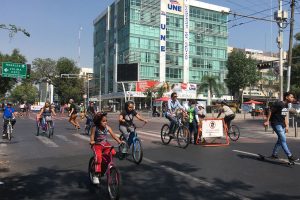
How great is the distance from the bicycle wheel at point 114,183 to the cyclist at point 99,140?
624 mm

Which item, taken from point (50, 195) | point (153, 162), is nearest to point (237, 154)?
point (153, 162)

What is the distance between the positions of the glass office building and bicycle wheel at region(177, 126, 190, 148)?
60.6 metres

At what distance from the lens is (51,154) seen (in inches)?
497

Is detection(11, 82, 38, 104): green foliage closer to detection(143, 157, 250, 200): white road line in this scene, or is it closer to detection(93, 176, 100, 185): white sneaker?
detection(143, 157, 250, 200): white road line

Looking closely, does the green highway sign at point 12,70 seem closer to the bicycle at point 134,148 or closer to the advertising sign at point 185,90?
the advertising sign at point 185,90

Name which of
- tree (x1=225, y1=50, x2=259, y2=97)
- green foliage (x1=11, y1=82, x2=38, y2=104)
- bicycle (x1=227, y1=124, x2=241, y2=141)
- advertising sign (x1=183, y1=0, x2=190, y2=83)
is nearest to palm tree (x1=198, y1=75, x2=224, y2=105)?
tree (x1=225, y1=50, x2=259, y2=97)

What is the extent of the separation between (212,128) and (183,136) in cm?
201

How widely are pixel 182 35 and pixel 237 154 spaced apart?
232 feet

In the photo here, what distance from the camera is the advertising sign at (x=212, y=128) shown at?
15.5 m

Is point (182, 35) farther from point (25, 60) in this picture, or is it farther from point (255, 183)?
point (255, 183)

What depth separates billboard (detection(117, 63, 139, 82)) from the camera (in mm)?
63219

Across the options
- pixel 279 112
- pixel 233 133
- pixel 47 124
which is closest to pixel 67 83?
pixel 47 124

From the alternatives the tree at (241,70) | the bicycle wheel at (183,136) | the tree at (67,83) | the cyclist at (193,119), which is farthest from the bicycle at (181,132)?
the tree at (67,83)

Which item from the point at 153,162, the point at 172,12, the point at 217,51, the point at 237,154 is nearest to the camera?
the point at 153,162
